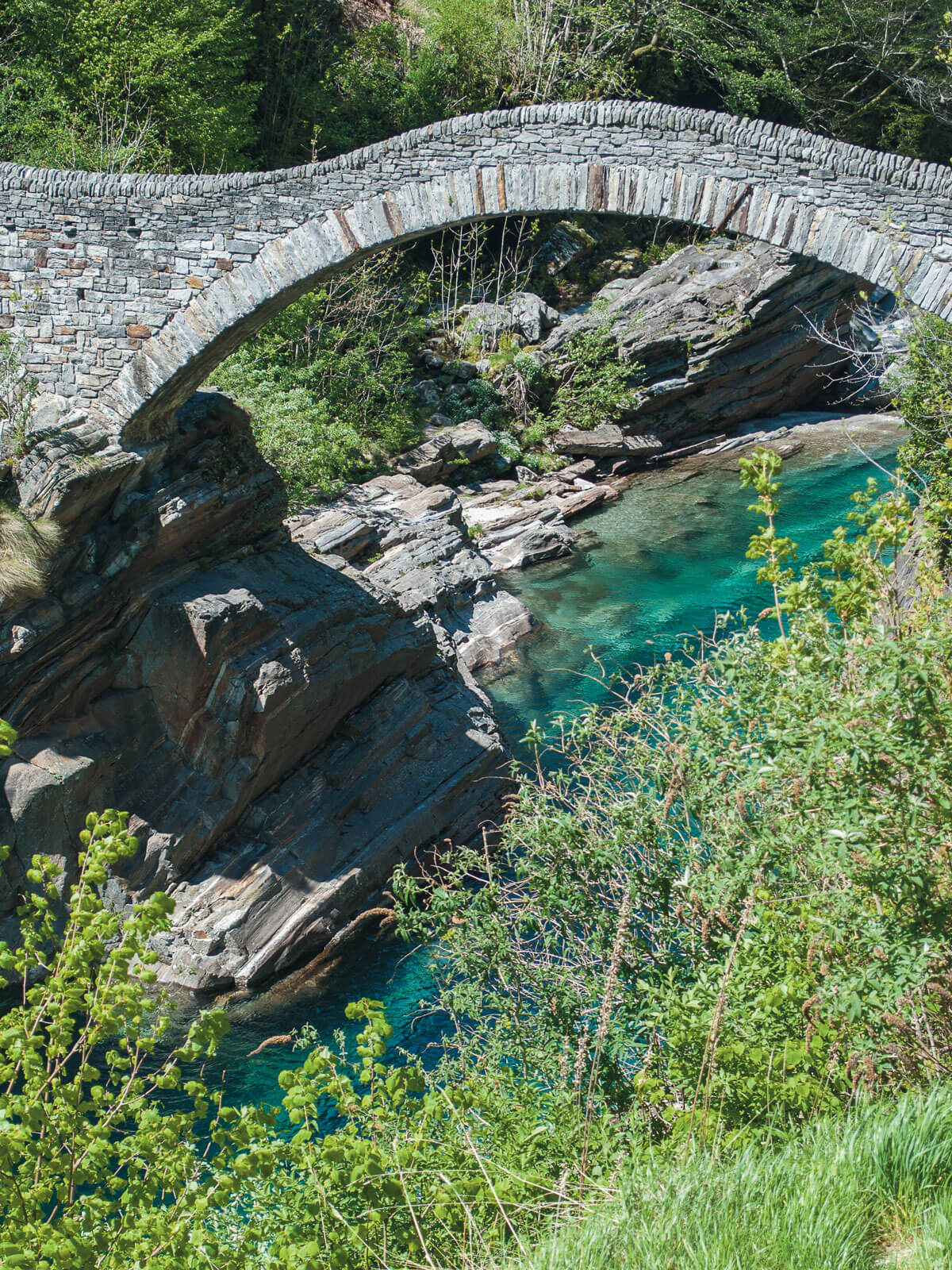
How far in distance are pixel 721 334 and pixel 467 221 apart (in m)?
13.3

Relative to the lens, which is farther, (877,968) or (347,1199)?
(347,1199)

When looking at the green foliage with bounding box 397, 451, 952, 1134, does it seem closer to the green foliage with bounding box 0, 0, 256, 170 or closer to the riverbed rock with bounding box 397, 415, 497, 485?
the riverbed rock with bounding box 397, 415, 497, 485

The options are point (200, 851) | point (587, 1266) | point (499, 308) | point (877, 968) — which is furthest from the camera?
point (499, 308)

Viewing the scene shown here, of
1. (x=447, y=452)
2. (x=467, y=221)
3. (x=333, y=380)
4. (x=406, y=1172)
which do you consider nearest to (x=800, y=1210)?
(x=406, y=1172)

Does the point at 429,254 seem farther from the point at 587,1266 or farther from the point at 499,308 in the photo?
the point at 587,1266

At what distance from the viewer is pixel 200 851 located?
9383 mm

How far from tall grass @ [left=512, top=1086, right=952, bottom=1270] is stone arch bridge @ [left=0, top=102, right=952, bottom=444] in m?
6.86

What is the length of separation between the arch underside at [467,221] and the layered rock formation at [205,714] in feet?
2.17

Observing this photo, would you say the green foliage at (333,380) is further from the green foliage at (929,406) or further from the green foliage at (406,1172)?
the green foliage at (406,1172)

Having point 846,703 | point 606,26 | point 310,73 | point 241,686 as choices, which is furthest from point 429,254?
point 846,703

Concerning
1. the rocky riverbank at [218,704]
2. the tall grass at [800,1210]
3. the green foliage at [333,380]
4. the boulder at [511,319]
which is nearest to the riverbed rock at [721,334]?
the boulder at [511,319]

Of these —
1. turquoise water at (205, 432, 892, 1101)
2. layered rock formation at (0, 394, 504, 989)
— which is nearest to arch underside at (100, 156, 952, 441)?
layered rock formation at (0, 394, 504, 989)

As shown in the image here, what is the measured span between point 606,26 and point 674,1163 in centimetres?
2606

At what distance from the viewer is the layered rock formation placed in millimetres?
8852
